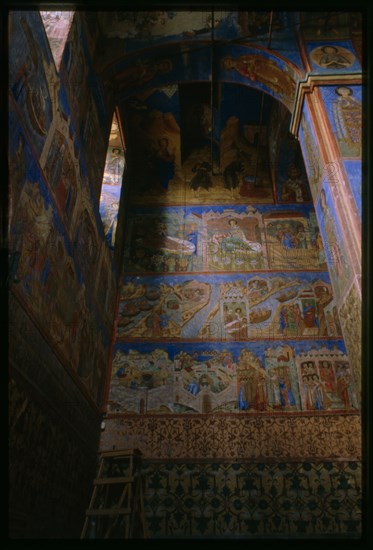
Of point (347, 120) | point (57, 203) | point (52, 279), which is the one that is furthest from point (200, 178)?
point (52, 279)

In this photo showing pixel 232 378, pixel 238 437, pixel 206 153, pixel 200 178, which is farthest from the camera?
pixel 206 153

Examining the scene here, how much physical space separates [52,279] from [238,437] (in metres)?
5.06

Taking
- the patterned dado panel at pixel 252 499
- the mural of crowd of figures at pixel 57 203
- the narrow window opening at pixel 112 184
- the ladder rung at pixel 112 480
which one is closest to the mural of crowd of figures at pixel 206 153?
the narrow window opening at pixel 112 184

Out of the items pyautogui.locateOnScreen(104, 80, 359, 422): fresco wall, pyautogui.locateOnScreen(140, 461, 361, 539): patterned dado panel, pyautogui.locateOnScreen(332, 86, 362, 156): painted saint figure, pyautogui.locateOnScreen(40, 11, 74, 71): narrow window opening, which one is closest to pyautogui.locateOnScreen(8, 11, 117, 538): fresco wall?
pyautogui.locateOnScreen(40, 11, 74, 71): narrow window opening

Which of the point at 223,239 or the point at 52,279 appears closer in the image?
the point at 52,279

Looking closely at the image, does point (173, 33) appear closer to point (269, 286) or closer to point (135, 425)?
point (269, 286)

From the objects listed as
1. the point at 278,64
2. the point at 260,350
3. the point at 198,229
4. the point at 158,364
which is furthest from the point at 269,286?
the point at 278,64

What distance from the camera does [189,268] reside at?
456 inches

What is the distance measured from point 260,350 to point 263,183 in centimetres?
529

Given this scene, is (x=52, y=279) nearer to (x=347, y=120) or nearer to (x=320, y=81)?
(x=347, y=120)

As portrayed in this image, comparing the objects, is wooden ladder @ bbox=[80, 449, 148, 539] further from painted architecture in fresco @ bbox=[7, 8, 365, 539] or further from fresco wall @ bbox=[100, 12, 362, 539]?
fresco wall @ bbox=[100, 12, 362, 539]

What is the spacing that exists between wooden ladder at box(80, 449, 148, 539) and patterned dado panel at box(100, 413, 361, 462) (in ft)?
2.35

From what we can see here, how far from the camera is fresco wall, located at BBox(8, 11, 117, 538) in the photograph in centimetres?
536

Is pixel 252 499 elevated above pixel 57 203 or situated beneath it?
situated beneath
